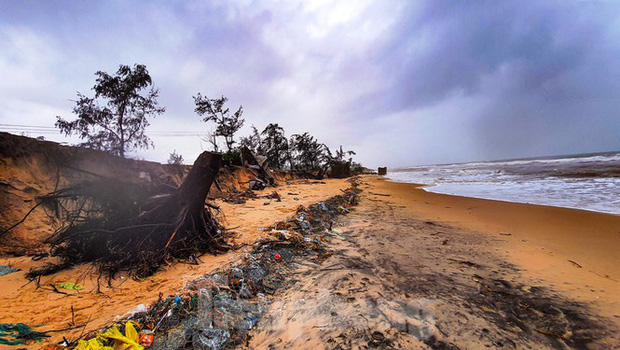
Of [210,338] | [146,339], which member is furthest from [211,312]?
[146,339]

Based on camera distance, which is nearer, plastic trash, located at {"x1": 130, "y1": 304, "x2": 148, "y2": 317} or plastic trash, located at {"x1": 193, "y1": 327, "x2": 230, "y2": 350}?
plastic trash, located at {"x1": 193, "y1": 327, "x2": 230, "y2": 350}

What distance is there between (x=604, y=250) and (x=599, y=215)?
2.89 metres

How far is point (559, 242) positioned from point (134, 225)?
803 centimetres

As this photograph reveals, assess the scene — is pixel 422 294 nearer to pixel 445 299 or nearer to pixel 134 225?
pixel 445 299

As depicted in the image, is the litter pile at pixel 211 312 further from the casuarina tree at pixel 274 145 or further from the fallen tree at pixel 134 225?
the casuarina tree at pixel 274 145

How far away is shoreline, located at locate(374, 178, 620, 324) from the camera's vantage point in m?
2.68

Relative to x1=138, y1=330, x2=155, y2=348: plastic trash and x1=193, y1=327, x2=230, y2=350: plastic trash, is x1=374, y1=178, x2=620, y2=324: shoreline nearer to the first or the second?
x1=193, y1=327, x2=230, y2=350: plastic trash

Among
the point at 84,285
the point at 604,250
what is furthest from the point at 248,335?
the point at 604,250

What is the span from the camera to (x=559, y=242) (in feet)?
13.7

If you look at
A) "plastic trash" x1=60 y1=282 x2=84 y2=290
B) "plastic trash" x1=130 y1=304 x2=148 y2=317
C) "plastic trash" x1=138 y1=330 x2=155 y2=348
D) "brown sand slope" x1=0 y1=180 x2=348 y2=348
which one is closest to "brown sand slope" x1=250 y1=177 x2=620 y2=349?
"plastic trash" x1=138 y1=330 x2=155 y2=348

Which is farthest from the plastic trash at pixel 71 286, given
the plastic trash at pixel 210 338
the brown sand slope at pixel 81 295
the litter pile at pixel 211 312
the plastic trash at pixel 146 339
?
the plastic trash at pixel 210 338

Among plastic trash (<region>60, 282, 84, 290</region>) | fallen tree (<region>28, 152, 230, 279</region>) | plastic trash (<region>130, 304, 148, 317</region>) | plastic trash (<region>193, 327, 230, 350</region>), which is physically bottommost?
plastic trash (<region>193, 327, 230, 350</region>)

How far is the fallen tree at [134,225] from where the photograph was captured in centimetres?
336

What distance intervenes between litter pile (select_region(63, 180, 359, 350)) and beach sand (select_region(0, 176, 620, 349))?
0.20 meters
